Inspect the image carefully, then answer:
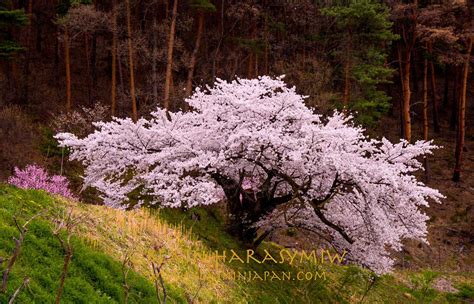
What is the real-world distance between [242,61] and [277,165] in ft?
58.1

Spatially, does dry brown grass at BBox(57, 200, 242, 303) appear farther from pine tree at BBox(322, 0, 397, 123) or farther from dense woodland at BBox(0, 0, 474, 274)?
pine tree at BBox(322, 0, 397, 123)

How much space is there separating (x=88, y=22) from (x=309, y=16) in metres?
13.2

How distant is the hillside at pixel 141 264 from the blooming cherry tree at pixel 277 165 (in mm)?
833

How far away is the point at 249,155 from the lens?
31.4 feet

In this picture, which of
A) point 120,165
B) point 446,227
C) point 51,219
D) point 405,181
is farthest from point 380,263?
point 446,227

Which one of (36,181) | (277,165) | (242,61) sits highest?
(242,61)

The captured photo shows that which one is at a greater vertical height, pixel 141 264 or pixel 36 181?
pixel 141 264

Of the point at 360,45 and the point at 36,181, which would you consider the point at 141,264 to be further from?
the point at 360,45

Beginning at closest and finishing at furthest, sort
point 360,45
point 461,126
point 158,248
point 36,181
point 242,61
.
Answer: point 158,248, point 36,181, point 360,45, point 461,126, point 242,61

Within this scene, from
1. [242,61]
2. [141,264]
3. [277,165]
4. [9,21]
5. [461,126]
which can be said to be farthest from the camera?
[242,61]

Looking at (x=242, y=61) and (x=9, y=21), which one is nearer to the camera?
(x=9, y=21)

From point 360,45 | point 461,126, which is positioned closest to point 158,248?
point 360,45

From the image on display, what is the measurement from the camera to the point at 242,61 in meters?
26.7

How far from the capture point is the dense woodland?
21.2 m
